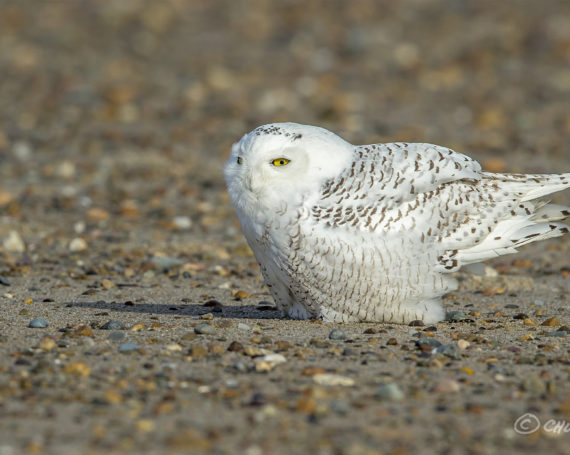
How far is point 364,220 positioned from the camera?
6082 millimetres

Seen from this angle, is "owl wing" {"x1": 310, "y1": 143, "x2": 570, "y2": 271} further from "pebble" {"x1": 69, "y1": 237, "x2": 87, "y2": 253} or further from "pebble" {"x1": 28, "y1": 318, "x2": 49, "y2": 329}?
"pebble" {"x1": 69, "y1": 237, "x2": 87, "y2": 253}

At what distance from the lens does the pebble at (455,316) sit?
267 inches

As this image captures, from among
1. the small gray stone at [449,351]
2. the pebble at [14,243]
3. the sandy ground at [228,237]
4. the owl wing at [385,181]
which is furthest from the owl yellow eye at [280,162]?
the pebble at [14,243]

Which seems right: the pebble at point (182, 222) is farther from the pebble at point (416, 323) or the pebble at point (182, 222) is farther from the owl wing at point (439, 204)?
the pebble at point (416, 323)

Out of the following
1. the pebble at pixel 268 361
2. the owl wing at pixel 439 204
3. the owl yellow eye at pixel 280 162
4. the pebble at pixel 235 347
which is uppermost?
the owl yellow eye at pixel 280 162

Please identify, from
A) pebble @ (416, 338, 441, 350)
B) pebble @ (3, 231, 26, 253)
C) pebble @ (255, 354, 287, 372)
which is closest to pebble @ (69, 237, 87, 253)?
pebble @ (3, 231, 26, 253)

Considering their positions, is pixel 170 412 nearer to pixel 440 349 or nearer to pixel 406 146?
pixel 440 349

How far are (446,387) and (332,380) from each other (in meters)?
0.60

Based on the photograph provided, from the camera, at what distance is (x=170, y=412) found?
184 inches

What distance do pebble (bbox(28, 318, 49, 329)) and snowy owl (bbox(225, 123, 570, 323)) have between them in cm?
Answer: 143

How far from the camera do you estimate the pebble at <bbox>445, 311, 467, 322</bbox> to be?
677 centimetres

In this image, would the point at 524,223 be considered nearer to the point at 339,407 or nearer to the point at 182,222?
the point at 339,407

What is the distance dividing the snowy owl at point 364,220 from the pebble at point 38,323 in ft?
4.70

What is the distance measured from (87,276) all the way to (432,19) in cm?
1171
